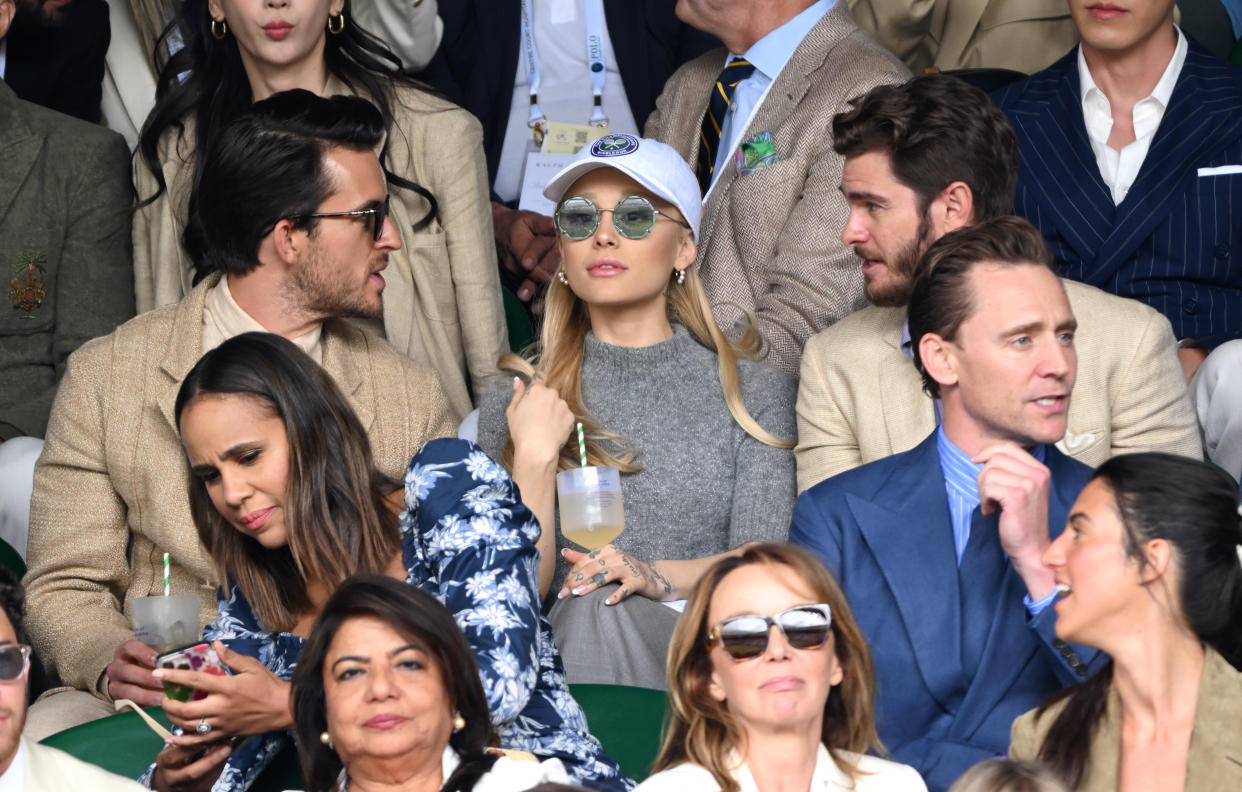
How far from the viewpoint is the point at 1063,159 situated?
4.73m

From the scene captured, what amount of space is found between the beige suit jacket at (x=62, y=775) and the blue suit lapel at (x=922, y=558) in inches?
55.7

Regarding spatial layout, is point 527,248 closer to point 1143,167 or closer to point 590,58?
point 590,58

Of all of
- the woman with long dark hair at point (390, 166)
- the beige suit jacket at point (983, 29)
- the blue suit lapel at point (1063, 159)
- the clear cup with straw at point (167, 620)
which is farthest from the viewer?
the beige suit jacket at point (983, 29)

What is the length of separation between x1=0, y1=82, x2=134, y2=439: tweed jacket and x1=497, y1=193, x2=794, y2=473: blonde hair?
1333mm

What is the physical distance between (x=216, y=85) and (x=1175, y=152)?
250 centimetres

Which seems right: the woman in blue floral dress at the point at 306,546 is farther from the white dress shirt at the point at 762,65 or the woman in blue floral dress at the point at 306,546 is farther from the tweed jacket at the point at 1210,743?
the white dress shirt at the point at 762,65

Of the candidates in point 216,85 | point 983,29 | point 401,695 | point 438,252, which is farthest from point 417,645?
point 983,29

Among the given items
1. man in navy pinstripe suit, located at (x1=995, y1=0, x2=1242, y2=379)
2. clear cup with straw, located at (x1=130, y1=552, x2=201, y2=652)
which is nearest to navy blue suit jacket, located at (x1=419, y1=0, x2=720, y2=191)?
man in navy pinstripe suit, located at (x1=995, y1=0, x2=1242, y2=379)

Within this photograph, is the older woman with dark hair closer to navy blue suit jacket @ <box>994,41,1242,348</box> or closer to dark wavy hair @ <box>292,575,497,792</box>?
dark wavy hair @ <box>292,575,497,792</box>

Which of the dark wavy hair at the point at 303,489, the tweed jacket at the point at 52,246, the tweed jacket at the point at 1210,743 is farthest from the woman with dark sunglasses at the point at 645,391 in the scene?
the tweed jacket at the point at 52,246

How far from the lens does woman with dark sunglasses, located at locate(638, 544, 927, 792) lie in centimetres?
285

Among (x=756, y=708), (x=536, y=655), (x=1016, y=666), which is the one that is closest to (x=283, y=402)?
(x=536, y=655)

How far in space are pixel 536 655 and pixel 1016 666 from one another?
3.01ft

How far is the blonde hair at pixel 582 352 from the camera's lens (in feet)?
13.5
